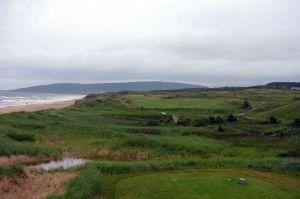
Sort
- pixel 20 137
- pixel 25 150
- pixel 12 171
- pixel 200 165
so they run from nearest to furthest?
pixel 12 171, pixel 200 165, pixel 25 150, pixel 20 137

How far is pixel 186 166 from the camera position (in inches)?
1547

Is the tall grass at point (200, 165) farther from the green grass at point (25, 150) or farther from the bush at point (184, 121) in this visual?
the bush at point (184, 121)

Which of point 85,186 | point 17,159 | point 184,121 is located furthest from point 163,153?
point 184,121

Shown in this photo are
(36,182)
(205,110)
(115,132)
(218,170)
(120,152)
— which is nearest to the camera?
(36,182)

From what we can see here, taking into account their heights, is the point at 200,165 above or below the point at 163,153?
above

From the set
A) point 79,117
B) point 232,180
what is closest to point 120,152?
point 232,180

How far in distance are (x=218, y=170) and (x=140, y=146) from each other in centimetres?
1578

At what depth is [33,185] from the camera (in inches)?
1291

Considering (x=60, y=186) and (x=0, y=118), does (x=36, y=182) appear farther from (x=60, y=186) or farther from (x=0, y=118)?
(x=0, y=118)

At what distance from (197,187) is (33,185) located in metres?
12.4

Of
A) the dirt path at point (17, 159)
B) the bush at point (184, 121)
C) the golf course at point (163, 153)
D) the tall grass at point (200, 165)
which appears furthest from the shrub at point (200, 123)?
the dirt path at point (17, 159)

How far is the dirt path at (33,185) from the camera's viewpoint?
3012 cm

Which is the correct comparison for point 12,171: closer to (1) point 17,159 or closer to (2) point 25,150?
(1) point 17,159

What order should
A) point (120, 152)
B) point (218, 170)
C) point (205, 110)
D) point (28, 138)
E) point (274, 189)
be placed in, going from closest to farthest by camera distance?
point (274, 189) < point (218, 170) < point (120, 152) < point (28, 138) < point (205, 110)
